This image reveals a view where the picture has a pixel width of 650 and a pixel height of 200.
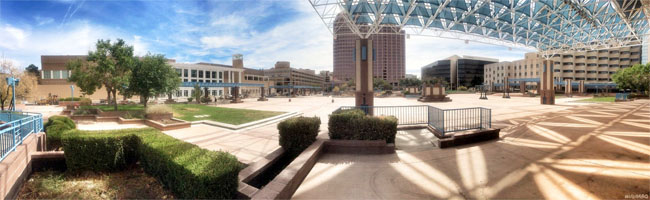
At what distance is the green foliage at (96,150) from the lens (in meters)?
5.60

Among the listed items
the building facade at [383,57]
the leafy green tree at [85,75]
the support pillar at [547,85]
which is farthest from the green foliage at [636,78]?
the building facade at [383,57]

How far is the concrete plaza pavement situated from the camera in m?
4.07

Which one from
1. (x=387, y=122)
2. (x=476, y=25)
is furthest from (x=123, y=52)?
(x=476, y=25)

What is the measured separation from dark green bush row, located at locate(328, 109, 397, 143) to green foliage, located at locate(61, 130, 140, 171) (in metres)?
5.45

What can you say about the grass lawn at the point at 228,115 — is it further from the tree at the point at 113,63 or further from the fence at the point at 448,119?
the fence at the point at 448,119

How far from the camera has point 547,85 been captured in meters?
26.4

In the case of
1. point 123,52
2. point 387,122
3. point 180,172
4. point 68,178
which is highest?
point 123,52

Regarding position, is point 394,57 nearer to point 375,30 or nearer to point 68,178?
point 375,30

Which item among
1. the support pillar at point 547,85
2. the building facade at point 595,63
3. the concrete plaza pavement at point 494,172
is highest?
the building facade at point 595,63

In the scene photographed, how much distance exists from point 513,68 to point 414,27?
94479mm

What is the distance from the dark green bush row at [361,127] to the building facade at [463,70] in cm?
11474

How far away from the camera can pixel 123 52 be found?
1842 cm

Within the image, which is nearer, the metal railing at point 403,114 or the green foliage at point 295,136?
the green foliage at point 295,136

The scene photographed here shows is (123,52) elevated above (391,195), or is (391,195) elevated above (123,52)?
(123,52)
